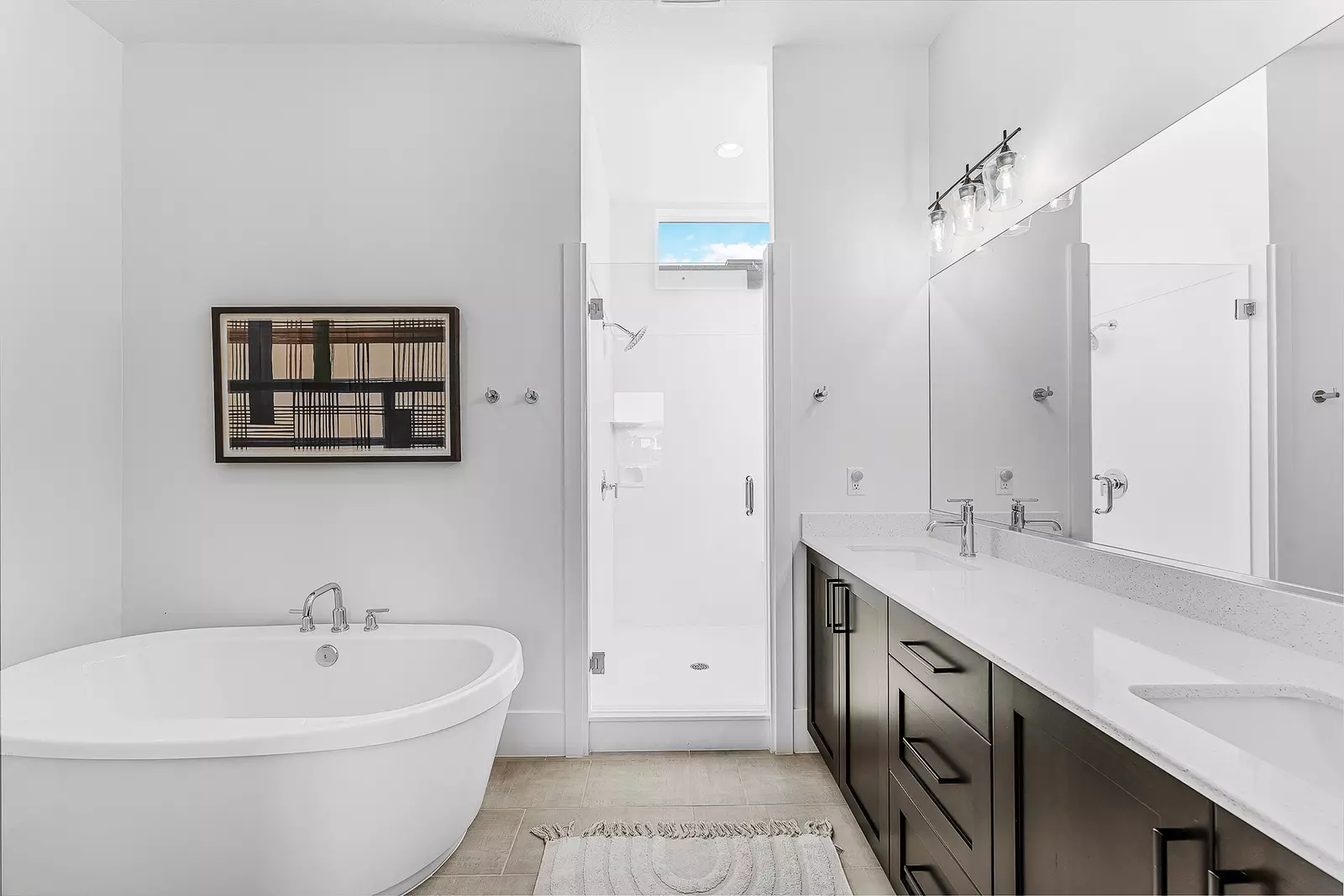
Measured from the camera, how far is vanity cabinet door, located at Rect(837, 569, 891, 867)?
67.1 inches

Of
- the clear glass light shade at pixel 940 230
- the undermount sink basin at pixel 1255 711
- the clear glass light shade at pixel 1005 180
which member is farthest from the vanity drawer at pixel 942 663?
the clear glass light shade at pixel 940 230

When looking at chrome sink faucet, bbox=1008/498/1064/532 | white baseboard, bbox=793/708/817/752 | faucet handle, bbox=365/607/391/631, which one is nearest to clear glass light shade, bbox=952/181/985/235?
chrome sink faucet, bbox=1008/498/1064/532

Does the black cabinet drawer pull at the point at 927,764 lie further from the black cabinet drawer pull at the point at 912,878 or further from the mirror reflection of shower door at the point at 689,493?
the mirror reflection of shower door at the point at 689,493

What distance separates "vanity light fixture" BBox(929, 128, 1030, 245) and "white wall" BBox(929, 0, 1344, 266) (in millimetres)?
61

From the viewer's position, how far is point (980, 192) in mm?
2096

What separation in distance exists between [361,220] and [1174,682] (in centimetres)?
268

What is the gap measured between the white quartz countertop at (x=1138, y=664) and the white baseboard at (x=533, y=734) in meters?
1.32

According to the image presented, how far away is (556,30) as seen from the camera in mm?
2398

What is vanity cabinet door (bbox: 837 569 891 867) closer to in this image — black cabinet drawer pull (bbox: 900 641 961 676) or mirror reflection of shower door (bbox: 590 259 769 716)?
black cabinet drawer pull (bbox: 900 641 961 676)

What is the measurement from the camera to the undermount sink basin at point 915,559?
6.33ft

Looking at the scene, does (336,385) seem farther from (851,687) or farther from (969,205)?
(969,205)

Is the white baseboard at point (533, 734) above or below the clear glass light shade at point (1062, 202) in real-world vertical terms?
below

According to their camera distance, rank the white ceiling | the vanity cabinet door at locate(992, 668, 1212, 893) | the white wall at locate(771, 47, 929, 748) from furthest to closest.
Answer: the white wall at locate(771, 47, 929, 748) → the white ceiling → the vanity cabinet door at locate(992, 668, 1212, 893)

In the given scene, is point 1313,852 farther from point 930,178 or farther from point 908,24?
point 908,24
